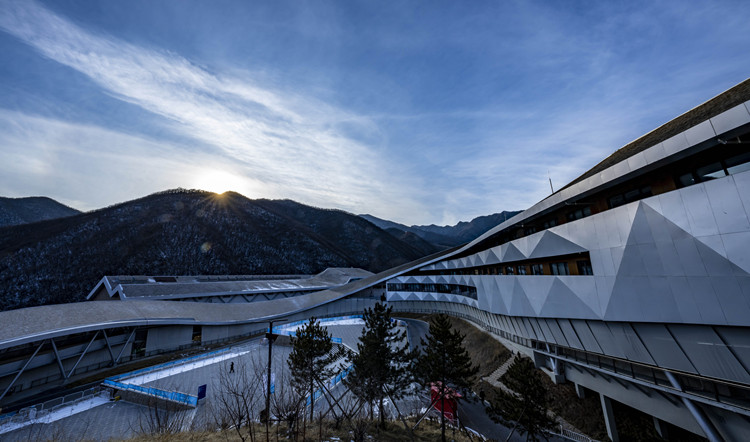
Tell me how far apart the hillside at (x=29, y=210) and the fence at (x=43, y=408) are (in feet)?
602

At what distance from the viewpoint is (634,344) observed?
40.5 ft

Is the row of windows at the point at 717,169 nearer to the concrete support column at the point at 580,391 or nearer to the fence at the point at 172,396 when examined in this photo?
the concrete support column at the point at 580,391

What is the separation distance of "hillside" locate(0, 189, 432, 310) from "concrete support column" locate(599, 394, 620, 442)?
104641 mm

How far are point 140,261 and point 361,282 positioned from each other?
77048mm

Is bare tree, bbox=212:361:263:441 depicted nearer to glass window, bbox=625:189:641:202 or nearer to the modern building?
the modern building

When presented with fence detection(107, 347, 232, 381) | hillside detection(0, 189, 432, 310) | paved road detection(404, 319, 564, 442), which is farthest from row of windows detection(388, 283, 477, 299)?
hillside detection(0, 189, 432, 310)

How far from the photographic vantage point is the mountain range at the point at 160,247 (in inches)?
2953

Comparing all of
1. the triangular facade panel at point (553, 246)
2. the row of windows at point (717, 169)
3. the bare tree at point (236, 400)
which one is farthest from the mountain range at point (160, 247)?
the row of windows at point (717, 169)

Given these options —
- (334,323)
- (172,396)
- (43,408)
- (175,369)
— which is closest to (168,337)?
(175,369)

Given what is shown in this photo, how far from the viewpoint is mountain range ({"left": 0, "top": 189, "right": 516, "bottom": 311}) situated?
7500 cm

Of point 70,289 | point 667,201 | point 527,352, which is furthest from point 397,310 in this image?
point 70,289

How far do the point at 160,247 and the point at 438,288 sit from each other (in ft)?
317

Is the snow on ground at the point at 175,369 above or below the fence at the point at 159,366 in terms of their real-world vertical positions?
below

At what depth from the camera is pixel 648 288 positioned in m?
10.8
